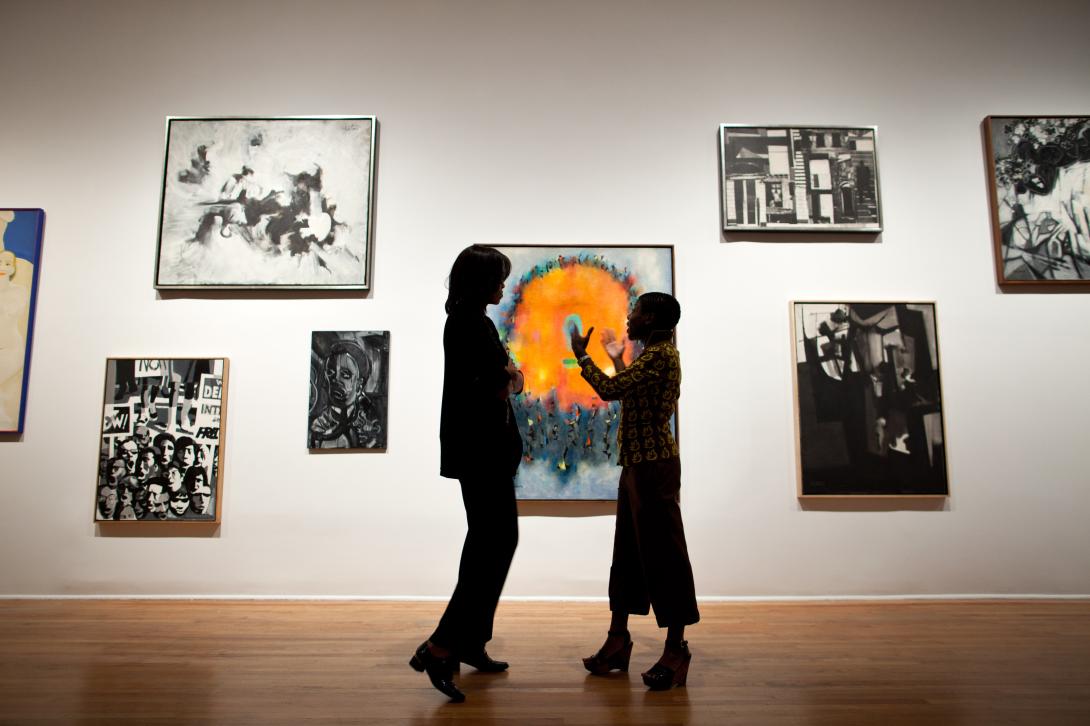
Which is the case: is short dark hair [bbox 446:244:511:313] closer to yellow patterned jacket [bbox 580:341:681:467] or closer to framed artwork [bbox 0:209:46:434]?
yellow patterned jacket [bbox 580:341:681:467]

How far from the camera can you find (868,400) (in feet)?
12.4

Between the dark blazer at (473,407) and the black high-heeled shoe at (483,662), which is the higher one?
the dark blazer at (473,407)

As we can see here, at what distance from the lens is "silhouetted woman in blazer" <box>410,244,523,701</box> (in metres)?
2.17

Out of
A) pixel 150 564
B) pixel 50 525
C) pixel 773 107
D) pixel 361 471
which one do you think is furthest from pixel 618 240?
pixel 50 525

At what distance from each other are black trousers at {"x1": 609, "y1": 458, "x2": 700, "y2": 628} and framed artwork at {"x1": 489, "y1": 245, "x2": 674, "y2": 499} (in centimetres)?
129

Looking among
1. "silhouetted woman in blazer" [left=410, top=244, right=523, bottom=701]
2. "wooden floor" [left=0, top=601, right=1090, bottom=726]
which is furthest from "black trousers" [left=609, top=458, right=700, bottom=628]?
"silhouetted woman in blazer" [left=410, top=244, right=523, bottom=701]

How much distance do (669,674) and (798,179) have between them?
300 cm

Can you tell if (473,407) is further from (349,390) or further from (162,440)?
(162,440)

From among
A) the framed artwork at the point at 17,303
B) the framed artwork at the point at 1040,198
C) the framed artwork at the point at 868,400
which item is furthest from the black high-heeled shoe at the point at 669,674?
the framed artwork at the point at 17,303

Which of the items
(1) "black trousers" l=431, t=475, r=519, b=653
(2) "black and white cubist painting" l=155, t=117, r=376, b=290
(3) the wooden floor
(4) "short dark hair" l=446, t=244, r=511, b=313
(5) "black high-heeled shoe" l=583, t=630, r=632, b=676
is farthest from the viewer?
(2) "black and white cubist painting" l=155, t=117, r=376, b=290

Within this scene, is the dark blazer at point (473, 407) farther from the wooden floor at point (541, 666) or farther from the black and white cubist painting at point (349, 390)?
the black and white cubist painting at point (349, 390)

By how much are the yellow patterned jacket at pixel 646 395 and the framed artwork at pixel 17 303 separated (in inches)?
140

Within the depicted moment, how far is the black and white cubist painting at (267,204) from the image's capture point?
3.86m

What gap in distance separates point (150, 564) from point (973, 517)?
473cm
